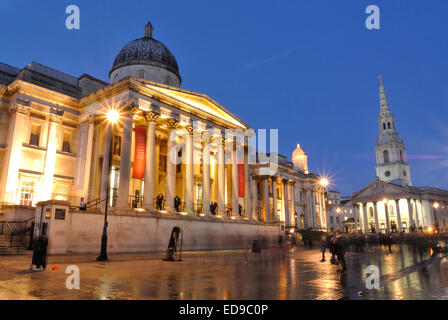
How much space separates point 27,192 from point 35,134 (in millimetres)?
5010

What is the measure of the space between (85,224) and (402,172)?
10462 cm

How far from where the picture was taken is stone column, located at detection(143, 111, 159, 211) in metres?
24.2

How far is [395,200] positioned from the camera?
87.0m

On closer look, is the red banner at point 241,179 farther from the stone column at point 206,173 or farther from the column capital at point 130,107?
the column capital at point 130,107

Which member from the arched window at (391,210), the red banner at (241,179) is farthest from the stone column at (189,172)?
the arched window at (391,210)

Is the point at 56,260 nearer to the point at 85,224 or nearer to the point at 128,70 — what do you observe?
the point at 85,224

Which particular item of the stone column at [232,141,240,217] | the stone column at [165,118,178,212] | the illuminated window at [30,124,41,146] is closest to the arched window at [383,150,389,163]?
the stone column at [232,141,240,217]

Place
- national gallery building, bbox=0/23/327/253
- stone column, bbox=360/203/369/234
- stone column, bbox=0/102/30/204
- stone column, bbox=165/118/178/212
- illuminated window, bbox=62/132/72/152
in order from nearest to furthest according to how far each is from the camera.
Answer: national gallery building, bbox=0/23/327/253, stone column, bbox=0/102/30/204, stone column, bbox=165/118/178/212, illuminated window, bbox=62/132/72/152, stone column, bbox=360/203/369/234

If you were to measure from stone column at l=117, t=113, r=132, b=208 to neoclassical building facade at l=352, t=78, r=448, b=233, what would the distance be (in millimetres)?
74036

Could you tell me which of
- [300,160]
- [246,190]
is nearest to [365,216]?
[300,160]

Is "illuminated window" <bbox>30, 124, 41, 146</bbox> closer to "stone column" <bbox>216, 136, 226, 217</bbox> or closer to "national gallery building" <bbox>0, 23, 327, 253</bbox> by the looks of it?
"national gallery building" <bbox>0, 23, 327, 253</bbox>

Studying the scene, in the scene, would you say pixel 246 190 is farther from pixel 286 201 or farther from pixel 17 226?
pixel 17 226

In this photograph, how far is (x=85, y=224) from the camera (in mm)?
19656

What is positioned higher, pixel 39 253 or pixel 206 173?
pixel 206 173
